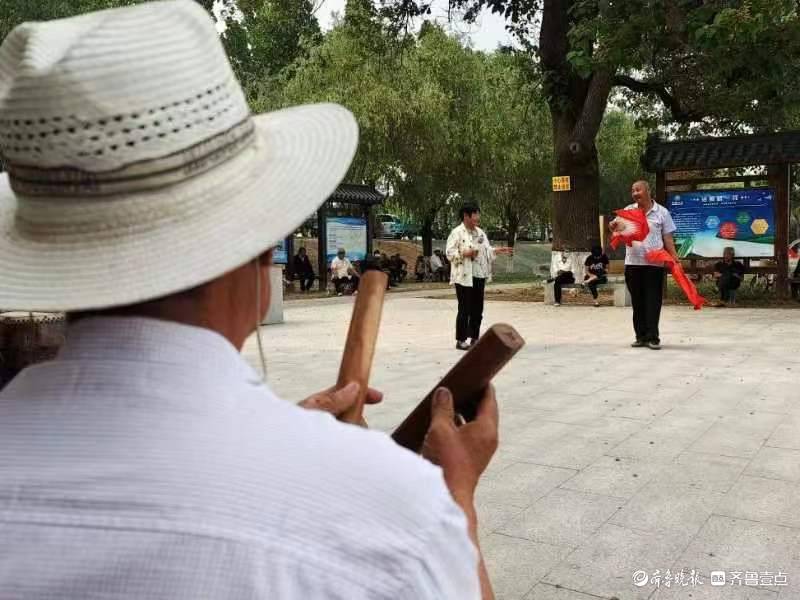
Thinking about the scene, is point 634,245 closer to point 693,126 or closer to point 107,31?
point 107,31

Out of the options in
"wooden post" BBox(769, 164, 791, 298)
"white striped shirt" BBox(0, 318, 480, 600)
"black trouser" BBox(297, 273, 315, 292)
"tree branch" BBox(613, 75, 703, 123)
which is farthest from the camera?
"black trouser" BBox(297, 273, 315, 292)

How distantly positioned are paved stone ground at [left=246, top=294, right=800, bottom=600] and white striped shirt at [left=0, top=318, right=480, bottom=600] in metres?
2.20

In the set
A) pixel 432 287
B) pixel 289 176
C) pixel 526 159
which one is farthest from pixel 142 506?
pixel 526 159

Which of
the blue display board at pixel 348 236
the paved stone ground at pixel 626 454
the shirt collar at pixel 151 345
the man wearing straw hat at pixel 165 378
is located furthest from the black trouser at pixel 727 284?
the shirt collar at pixel 151 345

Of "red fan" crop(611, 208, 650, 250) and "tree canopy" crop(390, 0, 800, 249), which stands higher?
"tree canopy" crop(390, 0, 800, 249)

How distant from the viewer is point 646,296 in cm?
829

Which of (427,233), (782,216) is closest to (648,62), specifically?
(782,216)

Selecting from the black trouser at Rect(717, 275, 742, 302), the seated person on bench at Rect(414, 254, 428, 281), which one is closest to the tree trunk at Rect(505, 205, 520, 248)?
the seated person on bench at Rect(414, 254, 428, 281)

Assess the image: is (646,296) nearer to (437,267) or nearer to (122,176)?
(122,176)

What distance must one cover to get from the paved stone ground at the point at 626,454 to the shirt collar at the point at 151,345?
2.26 metres

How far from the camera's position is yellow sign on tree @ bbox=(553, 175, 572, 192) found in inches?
587

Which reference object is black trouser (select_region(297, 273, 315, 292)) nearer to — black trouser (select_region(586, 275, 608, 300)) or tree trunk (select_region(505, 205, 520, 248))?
black trouser (select_region(586, 275, 608, 300))

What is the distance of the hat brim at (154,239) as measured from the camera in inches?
35.6

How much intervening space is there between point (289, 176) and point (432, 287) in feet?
67.5
